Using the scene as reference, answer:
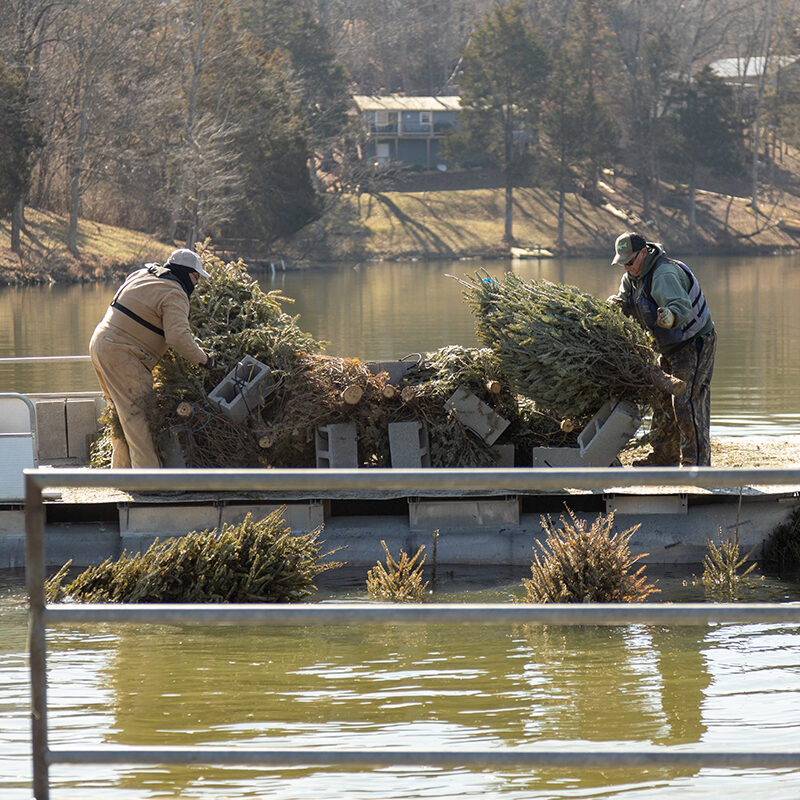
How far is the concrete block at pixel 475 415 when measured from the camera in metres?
9.51

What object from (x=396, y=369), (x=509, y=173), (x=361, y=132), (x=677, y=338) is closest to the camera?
(x=677, y=338)

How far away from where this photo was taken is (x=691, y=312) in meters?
9.62

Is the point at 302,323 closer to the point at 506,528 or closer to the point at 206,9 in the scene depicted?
the point at 506,528

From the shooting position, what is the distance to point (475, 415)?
952 cm

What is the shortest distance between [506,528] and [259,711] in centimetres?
360

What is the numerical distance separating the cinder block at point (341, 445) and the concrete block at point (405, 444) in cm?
28

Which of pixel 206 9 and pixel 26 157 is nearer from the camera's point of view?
pixel 26 157

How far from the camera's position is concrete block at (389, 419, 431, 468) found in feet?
30.9

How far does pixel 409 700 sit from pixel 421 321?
1020 inches

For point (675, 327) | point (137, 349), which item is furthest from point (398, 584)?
point (675, 327)

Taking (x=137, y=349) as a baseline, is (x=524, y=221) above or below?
above

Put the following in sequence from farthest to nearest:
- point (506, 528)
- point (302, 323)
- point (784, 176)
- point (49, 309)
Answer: point (784, 176) < point (49, 309) < point (302, 323) < point (506, 528)

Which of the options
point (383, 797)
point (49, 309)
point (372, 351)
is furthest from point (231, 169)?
point (383, 797)

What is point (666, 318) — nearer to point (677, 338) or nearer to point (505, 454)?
point (677, 338)
